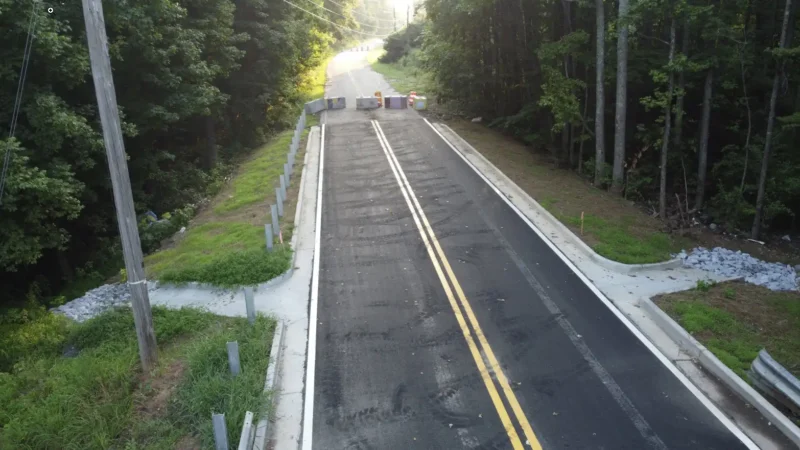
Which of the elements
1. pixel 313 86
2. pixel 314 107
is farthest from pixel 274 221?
pixel 313 86

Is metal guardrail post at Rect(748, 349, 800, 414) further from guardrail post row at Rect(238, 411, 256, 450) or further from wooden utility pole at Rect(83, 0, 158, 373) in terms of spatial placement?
wooden utility pole at Rect(83, 0, 158, 373)

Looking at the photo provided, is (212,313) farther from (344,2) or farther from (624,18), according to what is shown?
(344,2)

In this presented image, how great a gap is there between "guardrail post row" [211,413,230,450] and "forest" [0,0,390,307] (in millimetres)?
9490

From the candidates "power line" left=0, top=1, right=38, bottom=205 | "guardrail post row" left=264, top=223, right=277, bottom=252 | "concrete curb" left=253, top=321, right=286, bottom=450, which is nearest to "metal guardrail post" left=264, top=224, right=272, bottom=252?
"guardrail post row" left=264, top=223, right=277, bottom=252

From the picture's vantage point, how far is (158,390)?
32.7 feet

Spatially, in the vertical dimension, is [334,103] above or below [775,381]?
above

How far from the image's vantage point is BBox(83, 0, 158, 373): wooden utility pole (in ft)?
30.8

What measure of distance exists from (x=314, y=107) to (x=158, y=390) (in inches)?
1170

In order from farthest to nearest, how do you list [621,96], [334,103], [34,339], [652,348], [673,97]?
[334,103] < [673,97] < [621,96] < [34,339] < [652,348]

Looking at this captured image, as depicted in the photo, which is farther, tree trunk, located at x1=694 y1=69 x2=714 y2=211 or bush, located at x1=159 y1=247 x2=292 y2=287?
tree trunk, located at x1=694 y1=69 x2=714 y2=211

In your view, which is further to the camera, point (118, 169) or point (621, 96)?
point (621, 96)

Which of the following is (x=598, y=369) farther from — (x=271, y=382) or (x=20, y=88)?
(x=20, y=88)

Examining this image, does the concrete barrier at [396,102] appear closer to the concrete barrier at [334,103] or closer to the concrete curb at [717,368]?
the concrete barrier at [334,103]

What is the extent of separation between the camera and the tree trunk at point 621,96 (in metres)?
19.0
